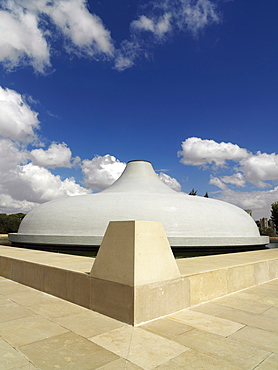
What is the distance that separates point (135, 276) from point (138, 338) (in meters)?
0.81

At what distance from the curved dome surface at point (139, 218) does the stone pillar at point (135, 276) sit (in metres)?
13.9

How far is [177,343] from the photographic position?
3426 mm

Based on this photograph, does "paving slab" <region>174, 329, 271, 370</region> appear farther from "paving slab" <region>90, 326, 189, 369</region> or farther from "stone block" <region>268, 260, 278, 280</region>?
"stone block" <region>268, 260, 278, 280</region>

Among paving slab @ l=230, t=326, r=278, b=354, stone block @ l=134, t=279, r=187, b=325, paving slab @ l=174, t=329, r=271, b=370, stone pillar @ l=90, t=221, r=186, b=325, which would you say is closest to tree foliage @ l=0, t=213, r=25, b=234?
stone pillar @ l=90, t=221, r=186, b=325

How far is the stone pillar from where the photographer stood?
417cm

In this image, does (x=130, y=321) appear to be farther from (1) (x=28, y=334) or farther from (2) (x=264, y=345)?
(2) (x=264, y=345)

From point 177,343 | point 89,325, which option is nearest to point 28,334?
point 89,325

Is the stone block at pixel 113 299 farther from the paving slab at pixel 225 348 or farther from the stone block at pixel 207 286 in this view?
the stone block at pixel 207 286

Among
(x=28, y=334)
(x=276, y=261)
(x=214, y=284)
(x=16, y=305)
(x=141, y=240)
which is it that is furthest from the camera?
(x=276, y=261)

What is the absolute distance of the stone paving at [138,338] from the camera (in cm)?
296

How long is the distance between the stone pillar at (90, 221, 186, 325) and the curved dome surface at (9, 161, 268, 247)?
549 inches

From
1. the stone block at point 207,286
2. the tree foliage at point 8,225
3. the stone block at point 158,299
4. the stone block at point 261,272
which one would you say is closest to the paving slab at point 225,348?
the stone block at point 158,299

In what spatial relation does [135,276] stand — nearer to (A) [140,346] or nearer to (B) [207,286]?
(A) [140,346]

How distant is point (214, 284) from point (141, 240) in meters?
2.02
